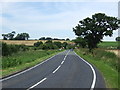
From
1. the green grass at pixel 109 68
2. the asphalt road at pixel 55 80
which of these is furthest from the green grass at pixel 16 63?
the green grass at pixel 109 68

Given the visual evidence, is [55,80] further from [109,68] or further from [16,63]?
[16,63]

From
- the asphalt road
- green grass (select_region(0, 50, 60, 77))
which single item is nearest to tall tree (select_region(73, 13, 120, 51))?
green grass (select_region(0, 50, 60, 77))

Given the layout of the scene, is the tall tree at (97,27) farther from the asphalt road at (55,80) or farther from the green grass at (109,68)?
the asphalt road at (55,80)

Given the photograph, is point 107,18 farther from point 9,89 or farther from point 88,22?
point 9,89

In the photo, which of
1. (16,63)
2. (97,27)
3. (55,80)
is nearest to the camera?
(55,80)

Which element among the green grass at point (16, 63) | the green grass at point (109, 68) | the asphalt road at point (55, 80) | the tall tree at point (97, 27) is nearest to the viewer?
the asphalt road at point (55, 80)

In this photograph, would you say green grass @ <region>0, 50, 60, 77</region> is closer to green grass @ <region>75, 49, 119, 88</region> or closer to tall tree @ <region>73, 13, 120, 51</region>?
green grass @ <region>75, 49, 119, 88</region>

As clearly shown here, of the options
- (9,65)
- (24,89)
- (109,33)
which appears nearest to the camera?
(24,89)

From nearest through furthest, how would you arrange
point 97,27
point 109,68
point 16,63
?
point 109,68
point 16,63
point 97,27

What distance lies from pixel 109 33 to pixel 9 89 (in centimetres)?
5215

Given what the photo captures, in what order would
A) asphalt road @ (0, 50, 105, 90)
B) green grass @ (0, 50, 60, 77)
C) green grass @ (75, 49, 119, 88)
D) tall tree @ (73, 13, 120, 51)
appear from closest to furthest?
1. asphalt road @ (0, 50, 105, 90)
2. green grass @ (75, 49, 119, 88)
3. green grass @ (0, 50, 60, 77)
4. tall tree @ (73, 13, 120, 51)

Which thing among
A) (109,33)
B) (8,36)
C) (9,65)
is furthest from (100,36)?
(8,36)

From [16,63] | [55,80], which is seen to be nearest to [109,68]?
[55,80]

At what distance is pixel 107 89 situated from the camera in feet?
37.2
